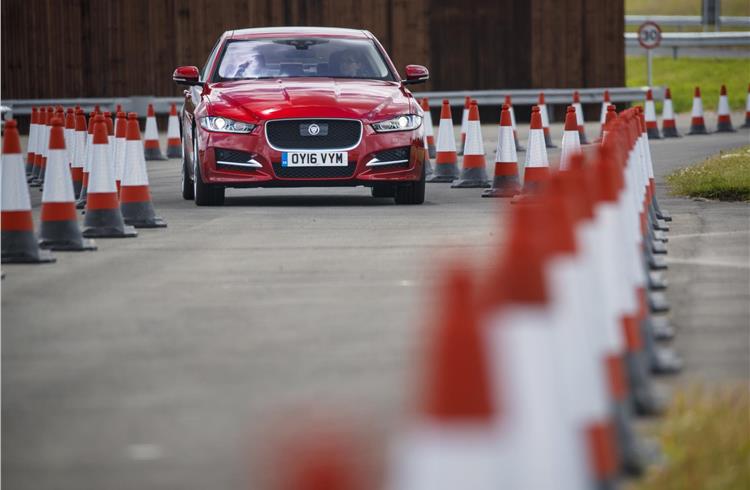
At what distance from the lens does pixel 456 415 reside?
10.5ft

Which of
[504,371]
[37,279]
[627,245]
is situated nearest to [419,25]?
[37,279]

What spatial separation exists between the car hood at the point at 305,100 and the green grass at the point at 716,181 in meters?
2.85

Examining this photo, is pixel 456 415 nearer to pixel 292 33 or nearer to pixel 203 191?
pixel 203 191

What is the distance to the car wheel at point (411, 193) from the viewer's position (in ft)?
56.5

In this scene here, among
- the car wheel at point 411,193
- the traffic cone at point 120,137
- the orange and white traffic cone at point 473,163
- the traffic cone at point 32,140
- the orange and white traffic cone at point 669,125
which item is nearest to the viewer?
the traffic cone at point 120,137

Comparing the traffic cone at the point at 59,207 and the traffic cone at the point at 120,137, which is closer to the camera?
the traffic cone at the point at 59,207

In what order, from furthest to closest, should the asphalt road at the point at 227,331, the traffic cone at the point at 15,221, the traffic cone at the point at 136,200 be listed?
the traffic cone at the point at 136,200, the traffic cone at the point at 15,221, the asphalt road at the point at 227,331

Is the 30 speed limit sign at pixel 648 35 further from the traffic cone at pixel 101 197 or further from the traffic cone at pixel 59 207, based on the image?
the traffic cone at pixel 59 207

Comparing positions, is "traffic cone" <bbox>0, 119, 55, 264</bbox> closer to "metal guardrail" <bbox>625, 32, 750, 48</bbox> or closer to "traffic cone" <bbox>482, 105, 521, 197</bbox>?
"traffic cone" <bbox>482, 105, 521, 197</bbox>

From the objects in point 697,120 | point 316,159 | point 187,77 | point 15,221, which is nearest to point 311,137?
point 316,159

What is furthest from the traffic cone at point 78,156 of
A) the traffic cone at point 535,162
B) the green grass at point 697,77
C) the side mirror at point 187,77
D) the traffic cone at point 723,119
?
the green grass at point 697,77

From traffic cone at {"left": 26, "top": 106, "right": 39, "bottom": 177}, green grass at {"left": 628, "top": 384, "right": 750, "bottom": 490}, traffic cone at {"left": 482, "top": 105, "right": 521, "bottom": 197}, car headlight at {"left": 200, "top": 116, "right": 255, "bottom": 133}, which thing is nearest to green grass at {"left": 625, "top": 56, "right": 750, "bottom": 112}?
traffic cone at {"left": 26, "top": 106, "right": 39, "bottom": 177}

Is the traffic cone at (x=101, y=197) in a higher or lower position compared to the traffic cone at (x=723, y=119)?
higher

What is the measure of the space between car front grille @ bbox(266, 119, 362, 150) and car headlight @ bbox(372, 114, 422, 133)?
0.58 feet
